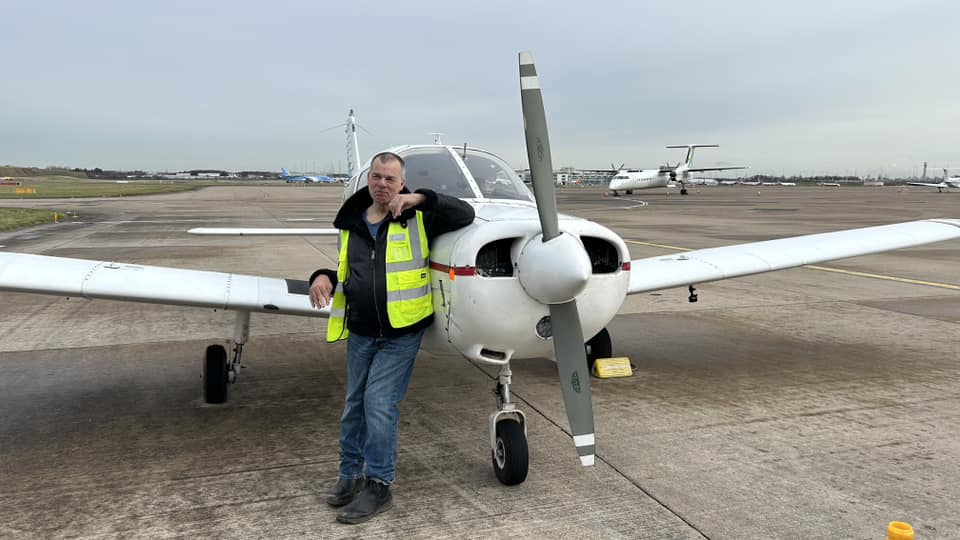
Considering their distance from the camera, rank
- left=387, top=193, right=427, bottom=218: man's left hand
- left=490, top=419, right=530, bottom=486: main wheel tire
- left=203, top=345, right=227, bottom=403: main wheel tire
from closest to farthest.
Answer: left=387, top=193, right=427, bottom=218: man's left hand → left=490, top=419, right=530, bottom=486: main wheel tire → left=203, top=345, right=227, bottom=403: main wheel tire

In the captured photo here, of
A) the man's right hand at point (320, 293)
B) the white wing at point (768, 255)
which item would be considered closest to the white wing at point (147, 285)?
the man's right hand at point (320, 293)

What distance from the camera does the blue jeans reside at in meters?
3.59

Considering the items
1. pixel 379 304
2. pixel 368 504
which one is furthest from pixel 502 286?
pixel 368 504

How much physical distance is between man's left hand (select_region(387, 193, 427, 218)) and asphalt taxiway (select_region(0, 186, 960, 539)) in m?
1.60

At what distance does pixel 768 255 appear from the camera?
6535mm

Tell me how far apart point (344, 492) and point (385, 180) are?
1.71m

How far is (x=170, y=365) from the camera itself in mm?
6566

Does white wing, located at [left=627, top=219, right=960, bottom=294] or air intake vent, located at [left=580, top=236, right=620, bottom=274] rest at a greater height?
air intake vent, located at [left=580, top=236, right=620, bottom=274]

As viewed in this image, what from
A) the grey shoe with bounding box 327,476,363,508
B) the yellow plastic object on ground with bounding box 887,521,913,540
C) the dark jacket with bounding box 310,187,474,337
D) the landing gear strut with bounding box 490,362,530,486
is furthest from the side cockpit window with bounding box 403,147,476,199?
the yellow plastic object on ground with bounding box 887,521,913,540

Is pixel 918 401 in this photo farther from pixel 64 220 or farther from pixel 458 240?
pixel 64 220

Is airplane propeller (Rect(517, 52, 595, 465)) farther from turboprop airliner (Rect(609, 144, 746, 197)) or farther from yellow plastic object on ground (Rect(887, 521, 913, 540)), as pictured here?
turboprop airliner (Rect(609, 144, 746, 197))

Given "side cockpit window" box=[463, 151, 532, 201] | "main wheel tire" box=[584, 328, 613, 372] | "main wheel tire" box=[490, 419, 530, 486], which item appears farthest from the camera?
"main wheel tire" box=[584, 328, 613, 372]

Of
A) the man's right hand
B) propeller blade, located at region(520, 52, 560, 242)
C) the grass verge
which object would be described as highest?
propeller blade, located at region(520, 52, 560, 242)

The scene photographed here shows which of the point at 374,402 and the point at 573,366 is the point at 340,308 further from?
the point at 573,366
